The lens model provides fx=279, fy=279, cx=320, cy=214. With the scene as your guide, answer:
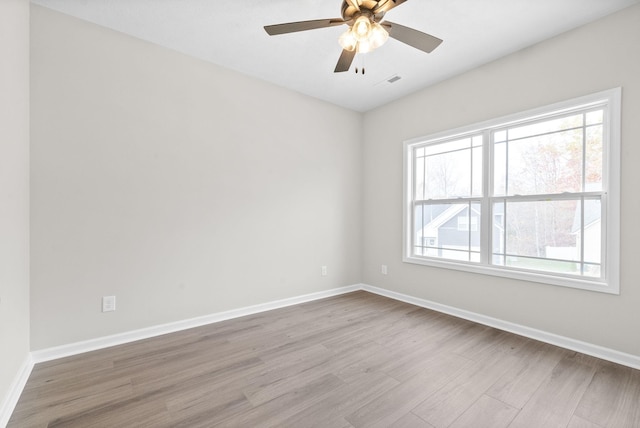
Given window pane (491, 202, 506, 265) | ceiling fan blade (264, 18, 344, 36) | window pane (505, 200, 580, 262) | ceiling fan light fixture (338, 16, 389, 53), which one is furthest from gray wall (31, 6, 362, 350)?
window pane (505, 200, 580, 262)

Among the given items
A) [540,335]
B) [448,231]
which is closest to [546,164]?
[448,231]

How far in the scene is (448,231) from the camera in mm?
3543

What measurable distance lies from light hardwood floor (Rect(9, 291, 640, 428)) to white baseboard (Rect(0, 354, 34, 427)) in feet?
0.13

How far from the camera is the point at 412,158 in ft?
12.9

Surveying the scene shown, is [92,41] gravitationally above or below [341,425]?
above

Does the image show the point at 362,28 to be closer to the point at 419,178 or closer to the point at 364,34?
the point at 364,34

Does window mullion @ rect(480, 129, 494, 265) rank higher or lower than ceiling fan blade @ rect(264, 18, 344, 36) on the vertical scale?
lower

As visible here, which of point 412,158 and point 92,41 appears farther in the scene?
point 412,158

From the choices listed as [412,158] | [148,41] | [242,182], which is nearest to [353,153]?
[412,158]

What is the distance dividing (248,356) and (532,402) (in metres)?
2.03

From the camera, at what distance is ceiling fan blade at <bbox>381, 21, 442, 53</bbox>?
185 cm

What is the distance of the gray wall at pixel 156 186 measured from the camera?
7.47 feet

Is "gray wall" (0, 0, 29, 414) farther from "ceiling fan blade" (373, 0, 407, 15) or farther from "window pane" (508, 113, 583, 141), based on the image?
"window pane" (508, 113, 583, 141)

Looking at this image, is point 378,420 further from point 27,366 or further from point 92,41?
point 92,41
